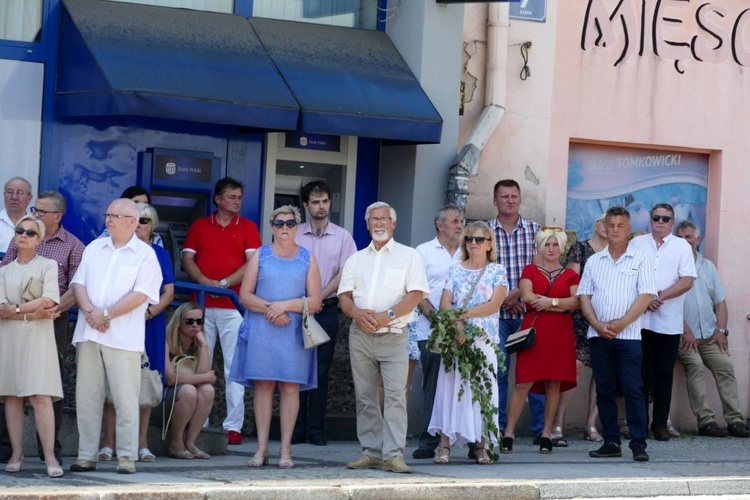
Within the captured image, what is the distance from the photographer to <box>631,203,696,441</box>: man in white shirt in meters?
13.5

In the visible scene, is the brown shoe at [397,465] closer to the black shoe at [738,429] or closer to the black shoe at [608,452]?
the black shoe at [608,452]

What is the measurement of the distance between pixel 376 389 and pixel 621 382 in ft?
7.25

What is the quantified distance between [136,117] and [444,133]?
9.72ft

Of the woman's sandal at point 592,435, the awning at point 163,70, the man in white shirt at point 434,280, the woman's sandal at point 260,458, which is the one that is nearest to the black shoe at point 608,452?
the man in white shirt at point 434,280

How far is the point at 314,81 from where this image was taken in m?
13.2

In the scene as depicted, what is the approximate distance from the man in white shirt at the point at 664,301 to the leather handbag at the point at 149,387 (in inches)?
193

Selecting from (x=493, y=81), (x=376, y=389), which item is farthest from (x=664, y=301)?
(x=376, y=389)

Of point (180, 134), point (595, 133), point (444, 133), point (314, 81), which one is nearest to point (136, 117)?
point (180, 134)

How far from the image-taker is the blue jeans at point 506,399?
1270cm

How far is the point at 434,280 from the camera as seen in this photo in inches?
477

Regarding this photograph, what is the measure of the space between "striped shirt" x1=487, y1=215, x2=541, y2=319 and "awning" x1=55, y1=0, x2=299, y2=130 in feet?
7.01

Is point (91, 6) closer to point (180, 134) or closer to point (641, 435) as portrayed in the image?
point (180, 134)

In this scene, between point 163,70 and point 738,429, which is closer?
point 163,70

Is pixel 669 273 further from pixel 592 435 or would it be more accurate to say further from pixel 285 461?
pixel 285 461
